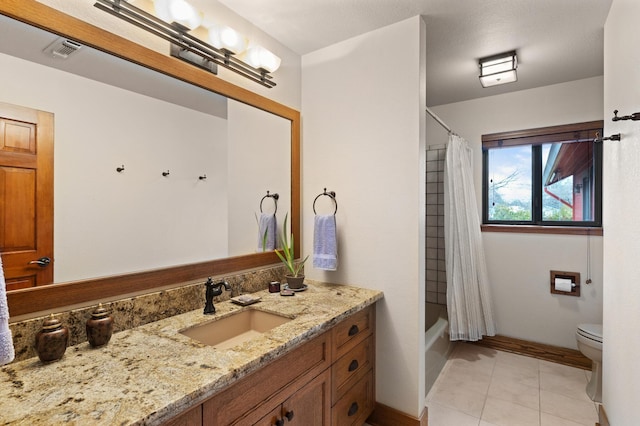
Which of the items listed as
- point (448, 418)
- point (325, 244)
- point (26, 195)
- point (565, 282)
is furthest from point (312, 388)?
point (565, 282)

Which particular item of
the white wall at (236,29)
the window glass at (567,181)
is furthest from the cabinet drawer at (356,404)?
the window glass at (567,181)

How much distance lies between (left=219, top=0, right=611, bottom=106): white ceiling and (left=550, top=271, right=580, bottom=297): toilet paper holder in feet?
5.46

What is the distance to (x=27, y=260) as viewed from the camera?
1086mm

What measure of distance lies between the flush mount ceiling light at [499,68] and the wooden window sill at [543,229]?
130 centimetres

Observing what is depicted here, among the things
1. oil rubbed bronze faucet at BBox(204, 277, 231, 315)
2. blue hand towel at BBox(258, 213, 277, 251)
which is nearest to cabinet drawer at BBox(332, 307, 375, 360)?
oil rubbed bronze faucet at BBox(204, 277, 231, 315)

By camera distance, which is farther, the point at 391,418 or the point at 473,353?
the point at 473,353

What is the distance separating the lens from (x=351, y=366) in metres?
1.69

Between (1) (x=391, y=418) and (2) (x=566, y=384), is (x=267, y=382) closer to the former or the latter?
(1) (x=391, y=418)

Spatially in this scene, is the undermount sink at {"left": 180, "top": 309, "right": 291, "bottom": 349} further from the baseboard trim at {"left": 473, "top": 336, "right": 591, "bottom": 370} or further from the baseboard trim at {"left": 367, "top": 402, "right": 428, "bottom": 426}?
the baseboard trim at {"left": 473, "top": 336, "right": 591, "bottom": 370}

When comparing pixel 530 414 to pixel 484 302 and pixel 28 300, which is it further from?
pixel 28 300

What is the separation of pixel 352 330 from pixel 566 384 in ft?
6.32

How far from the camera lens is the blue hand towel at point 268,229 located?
2006 mm

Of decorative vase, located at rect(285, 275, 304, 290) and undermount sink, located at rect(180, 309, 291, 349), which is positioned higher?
decorative vase, located at rect(285, 275, 304, 290)

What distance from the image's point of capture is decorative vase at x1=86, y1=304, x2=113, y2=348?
3.67ft
